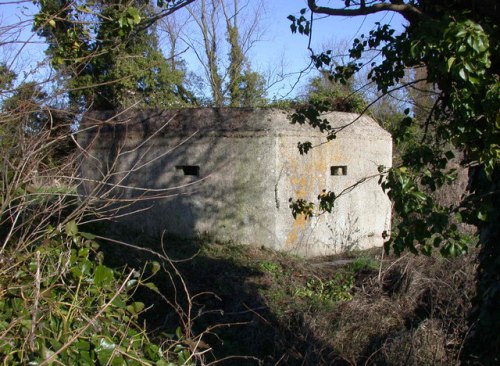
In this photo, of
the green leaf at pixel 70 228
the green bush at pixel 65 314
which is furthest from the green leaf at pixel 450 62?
the green leaf at pixel 70 228

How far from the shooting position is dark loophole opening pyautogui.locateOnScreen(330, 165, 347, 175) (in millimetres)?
9952

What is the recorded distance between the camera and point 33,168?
11.7 feet

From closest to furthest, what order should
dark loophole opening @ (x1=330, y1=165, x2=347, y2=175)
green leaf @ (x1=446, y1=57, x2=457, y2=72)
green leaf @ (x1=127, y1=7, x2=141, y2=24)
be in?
green leaf @ (x1=446, y1=57, x2=457, y2=72) < green leaf @ (x1=127, y1=7, x2=141, y2=24) < dark loophole opening @ (x1=330, y1=165, x2=347, y2=175)

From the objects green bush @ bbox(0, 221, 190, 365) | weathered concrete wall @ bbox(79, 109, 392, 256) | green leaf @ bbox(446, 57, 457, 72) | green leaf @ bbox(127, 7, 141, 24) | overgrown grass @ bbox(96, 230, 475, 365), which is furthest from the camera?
weathered concrete wall @ bbox(79, 109, 392, 256)

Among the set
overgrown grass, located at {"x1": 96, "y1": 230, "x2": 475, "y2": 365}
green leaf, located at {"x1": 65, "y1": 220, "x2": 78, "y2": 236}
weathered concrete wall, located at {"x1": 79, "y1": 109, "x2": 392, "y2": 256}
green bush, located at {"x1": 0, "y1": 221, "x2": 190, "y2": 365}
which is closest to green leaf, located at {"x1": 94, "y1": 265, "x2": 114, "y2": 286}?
green bush, located at {"x1": 0, "y1": 221, "x2": 190, "y2": 365}

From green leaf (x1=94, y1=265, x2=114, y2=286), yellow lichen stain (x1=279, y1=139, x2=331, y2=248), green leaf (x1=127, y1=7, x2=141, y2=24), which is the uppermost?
green leaf (x1=127, y1=7, x2=141, y2=24)

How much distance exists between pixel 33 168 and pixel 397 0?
337cm

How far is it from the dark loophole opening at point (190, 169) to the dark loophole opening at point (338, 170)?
7.81 ft

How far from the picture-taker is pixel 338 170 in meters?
10.0

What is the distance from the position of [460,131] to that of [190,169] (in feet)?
20.5

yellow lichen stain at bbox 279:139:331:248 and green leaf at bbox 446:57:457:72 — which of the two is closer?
green leaf at bbox 446:57:457:72

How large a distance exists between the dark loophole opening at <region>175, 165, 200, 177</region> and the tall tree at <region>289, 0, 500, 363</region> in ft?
16.5

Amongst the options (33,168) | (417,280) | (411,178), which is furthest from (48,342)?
(417,280)

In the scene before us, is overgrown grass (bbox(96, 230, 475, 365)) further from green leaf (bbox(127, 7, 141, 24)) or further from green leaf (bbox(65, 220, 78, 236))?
green leaf (bbox(127, 7, 141, 24))
